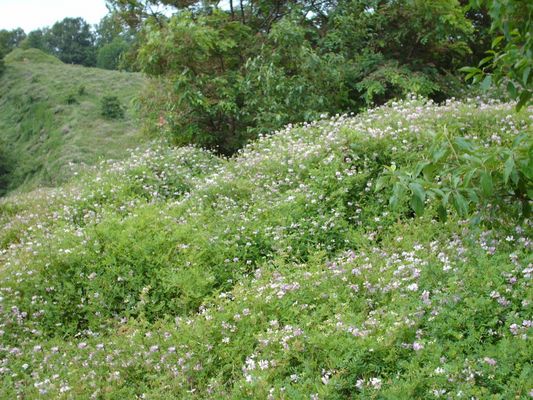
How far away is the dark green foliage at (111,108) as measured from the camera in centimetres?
2669

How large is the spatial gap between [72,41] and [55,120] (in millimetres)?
29293

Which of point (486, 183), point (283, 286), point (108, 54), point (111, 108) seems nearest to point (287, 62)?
point (283, 286)

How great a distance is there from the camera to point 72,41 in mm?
53500

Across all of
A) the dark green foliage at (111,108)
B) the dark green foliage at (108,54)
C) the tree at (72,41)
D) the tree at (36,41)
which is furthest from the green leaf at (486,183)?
the tree at (36,41)

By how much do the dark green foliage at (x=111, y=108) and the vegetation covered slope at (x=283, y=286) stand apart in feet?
65.6

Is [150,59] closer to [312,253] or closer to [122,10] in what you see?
[122,10]

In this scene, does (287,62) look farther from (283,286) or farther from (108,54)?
(108,54)

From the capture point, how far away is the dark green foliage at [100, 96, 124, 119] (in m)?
26.7

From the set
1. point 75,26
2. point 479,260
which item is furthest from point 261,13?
point 75,26

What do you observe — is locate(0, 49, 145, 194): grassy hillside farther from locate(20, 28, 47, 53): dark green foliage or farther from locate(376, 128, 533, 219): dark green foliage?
locate(376, 128, 533, 219): dark green foliage

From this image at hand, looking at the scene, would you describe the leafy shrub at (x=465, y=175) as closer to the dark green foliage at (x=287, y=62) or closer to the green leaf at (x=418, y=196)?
the green leaf at (x=418, y=196)

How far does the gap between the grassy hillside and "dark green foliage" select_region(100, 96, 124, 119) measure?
0.41 m

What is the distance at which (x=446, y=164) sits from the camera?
312 cm

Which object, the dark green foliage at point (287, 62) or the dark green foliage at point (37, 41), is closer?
the dark green foliage at point (287, 62)
